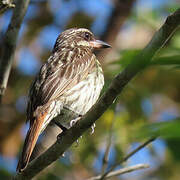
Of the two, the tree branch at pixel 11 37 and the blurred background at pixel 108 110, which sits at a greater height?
the tree branch at pixel 11 37

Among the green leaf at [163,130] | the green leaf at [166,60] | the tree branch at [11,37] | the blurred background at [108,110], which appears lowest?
the blurred background at [108,110]

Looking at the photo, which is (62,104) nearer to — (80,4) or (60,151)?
(60,151)

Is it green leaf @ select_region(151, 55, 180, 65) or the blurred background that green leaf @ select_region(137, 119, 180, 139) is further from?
the blurred background

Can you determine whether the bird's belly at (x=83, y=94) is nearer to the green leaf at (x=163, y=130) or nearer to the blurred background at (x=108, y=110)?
the blurred background at (x=108, y=110)

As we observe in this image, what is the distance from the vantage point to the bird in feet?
12.3

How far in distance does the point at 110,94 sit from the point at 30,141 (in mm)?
1122

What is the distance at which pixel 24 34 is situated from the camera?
6855 millimetres

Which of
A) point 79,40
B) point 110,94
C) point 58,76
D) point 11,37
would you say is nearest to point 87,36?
point 79,40

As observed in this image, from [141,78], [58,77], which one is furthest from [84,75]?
[141,78]

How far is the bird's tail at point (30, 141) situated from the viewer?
10.8 feet

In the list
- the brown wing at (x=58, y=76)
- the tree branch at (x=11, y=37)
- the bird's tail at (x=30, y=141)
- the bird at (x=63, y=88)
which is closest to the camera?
the bird's tail at (x=30, y=141)

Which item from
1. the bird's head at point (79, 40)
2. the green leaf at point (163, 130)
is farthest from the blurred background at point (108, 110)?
the green leaf at point (163, 130)

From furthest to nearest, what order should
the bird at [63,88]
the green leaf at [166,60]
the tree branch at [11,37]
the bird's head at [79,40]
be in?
the bird's head at [79,40] → the bird at [63,88] → the tree branch at [11,37] → the green leaf at [166,60]

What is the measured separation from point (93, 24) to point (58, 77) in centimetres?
318
